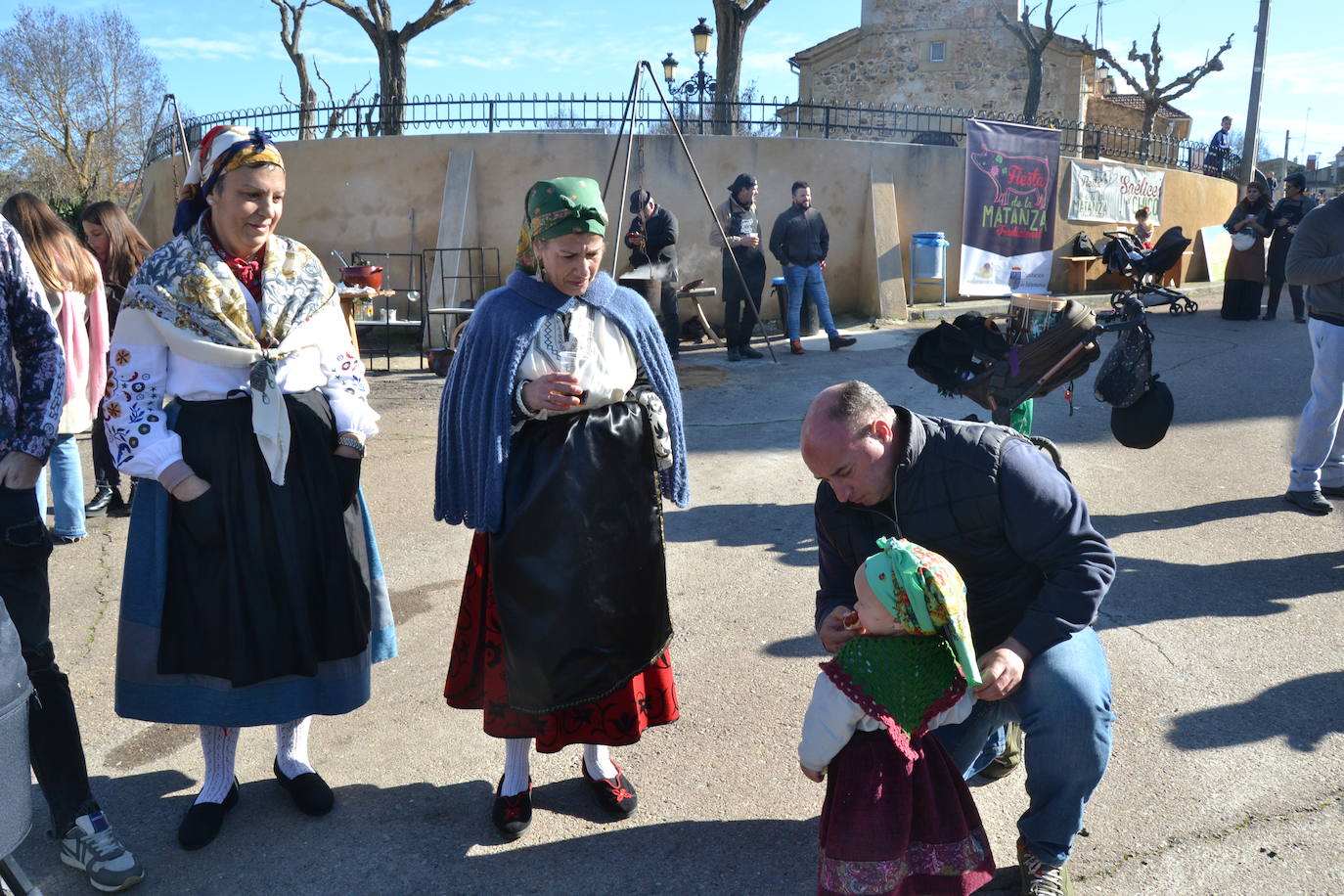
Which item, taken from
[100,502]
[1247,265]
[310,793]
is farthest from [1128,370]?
[1247,265]

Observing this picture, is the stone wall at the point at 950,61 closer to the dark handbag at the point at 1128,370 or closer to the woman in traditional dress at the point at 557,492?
the dark handbag at the point at 1128,370

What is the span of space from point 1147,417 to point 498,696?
3.91 meters

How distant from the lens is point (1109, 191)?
602 inches

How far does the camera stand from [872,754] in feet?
7.48

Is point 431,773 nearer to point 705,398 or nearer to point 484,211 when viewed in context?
point 705,398

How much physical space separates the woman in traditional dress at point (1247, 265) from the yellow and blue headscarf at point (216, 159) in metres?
11.7

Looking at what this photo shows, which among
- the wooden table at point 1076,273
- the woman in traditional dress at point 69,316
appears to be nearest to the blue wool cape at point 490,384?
the woman in traditional dress at point 69,316

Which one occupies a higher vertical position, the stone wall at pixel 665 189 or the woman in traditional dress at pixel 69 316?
the stone wall at pixel 665 189

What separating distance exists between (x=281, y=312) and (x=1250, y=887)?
2.98 m

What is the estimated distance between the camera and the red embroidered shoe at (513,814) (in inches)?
113

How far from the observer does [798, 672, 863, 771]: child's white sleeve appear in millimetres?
2230

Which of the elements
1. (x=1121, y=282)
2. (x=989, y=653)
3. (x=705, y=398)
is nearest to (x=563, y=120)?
(x=705, y=398)

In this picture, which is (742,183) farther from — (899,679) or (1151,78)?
(1151,78)

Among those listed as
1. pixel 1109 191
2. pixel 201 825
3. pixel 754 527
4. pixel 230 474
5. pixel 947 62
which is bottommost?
pixel 201 825
